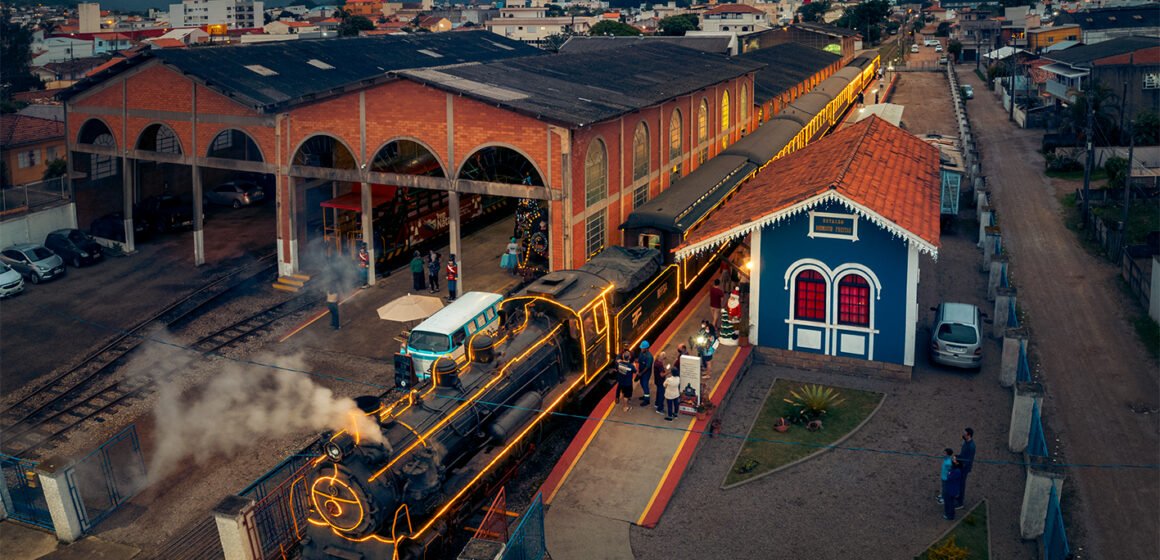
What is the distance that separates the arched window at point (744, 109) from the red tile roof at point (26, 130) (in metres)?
33.7

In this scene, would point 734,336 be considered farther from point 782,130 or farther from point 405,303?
point 782,130

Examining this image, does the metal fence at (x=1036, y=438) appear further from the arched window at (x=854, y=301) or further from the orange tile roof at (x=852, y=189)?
the arched window at (x=854, y=301)

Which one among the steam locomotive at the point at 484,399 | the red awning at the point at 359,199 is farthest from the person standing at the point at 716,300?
the red awning at the point at 359,199

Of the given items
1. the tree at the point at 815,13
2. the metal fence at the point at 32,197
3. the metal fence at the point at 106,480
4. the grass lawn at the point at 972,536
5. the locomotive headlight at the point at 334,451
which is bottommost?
the metal fence at the point at 106,480

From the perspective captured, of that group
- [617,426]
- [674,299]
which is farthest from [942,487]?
[674,299]

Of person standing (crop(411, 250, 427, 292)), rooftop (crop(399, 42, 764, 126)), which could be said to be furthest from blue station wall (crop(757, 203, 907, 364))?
person standing (crop(411, 250, 427, 292))

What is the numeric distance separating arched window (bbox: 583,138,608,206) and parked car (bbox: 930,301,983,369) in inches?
429

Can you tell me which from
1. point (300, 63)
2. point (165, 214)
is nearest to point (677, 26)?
point (300, 63)

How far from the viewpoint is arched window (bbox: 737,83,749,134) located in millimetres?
45375

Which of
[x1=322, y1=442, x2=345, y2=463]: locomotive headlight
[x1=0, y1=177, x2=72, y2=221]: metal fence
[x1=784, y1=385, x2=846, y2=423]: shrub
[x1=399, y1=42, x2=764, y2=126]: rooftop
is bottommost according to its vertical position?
[x1=784, y1=385, x2=846, y2=423]: shrub

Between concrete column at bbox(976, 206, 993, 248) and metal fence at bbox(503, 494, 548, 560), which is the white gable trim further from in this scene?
concrete column at bbox(976, 206, 993, 248)

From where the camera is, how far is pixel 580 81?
3288 cm

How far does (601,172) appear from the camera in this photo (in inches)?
1150

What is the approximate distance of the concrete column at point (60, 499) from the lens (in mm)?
16828
